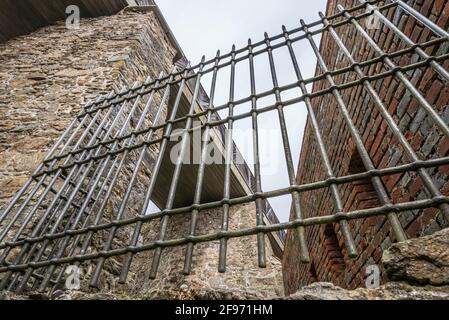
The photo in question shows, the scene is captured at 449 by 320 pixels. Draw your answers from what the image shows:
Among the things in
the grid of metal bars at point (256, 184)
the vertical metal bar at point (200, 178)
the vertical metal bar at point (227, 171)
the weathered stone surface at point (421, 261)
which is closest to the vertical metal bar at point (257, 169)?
the grid of metal bars at point (256, 184)

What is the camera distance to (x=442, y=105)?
146 centimetres

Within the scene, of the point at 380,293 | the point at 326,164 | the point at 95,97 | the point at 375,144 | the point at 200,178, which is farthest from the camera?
the point at 95,97

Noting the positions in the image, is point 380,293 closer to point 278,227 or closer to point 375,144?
point 278,227

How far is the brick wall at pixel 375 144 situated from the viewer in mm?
1535

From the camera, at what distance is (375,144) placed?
2141 millimetres

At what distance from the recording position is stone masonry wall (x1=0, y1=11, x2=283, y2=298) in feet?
8.82

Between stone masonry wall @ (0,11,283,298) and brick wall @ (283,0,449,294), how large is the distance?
1.10 meters

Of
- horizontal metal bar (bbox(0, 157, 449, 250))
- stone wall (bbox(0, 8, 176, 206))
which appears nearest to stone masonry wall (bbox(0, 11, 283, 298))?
stone wall (bbox(0, 8, 176, 206))

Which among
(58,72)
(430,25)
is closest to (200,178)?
(430,25)

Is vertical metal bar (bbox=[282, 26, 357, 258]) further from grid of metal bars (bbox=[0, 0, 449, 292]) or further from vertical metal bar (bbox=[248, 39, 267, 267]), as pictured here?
vertical metal bar (bbox=[248, 39, 267, 267])

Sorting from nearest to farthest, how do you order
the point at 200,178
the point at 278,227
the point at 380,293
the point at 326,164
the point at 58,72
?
the point at 380,293, the point at 278,227, the point at 326,164, the point at 200,178, the point at 58,72

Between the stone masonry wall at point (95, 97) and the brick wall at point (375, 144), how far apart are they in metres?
1.10

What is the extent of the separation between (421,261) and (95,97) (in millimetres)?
3294
